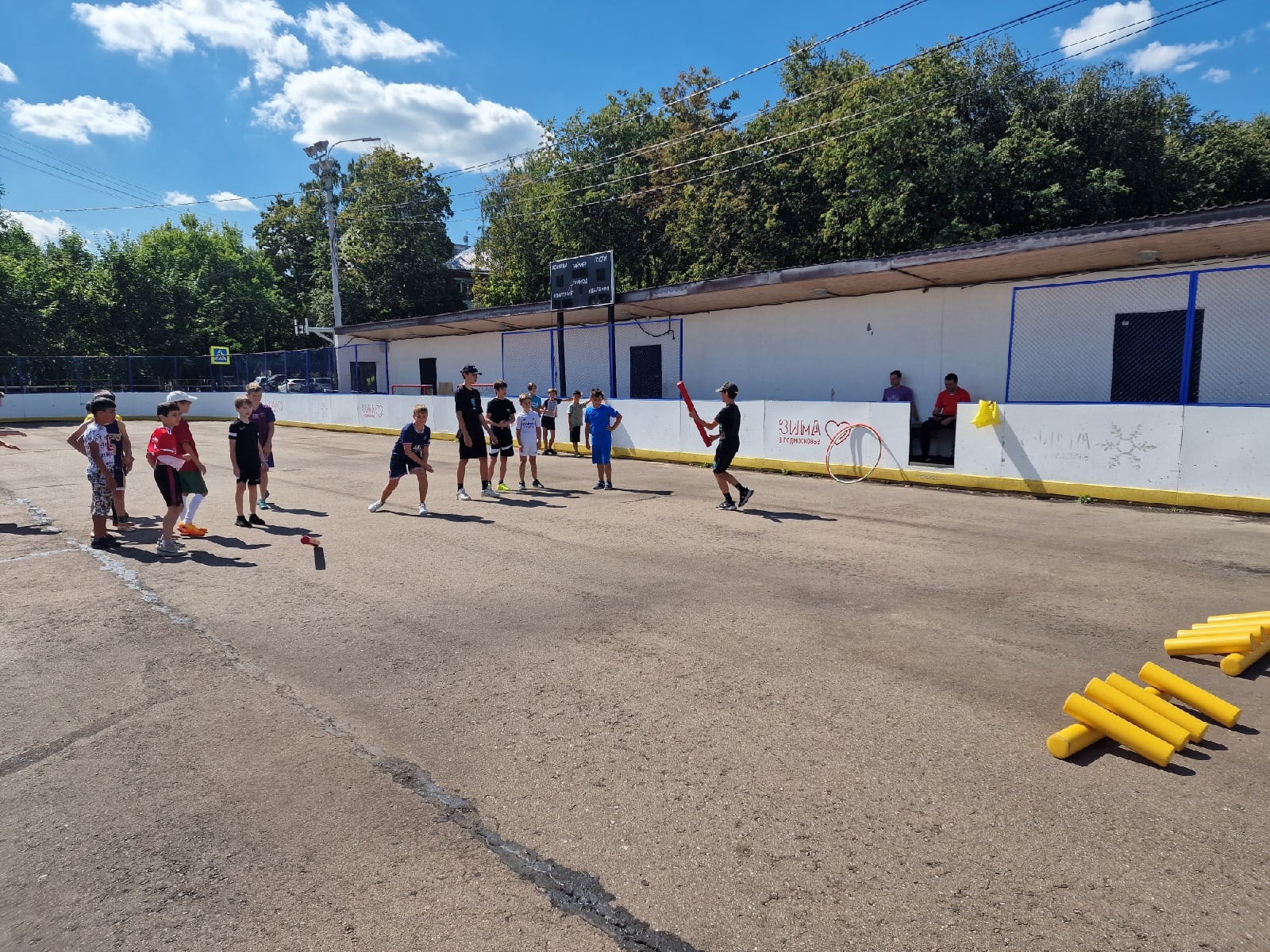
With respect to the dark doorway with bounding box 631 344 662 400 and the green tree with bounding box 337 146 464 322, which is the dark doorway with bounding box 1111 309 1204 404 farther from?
the green tree with bounding box 337 146 464 322

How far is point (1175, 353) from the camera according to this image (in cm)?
1307

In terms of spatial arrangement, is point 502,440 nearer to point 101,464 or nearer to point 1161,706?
point 101,464

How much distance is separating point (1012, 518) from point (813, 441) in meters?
4.87

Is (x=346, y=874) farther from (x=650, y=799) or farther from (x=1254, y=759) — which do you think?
(x=1254, y=759)

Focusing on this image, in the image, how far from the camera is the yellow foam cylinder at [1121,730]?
3.61m

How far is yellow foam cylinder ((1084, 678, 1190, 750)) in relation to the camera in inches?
147

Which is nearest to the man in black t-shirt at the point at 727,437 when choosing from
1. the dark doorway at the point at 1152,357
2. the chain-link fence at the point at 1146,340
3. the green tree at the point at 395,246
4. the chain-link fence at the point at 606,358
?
the chain-link fence at the point at 1146,340

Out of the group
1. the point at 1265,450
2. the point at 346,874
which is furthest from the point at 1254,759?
the point at 1265,450

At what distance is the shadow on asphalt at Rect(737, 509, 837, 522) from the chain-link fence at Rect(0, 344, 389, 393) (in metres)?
24.4

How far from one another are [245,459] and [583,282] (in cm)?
1085

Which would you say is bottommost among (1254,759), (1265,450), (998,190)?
(1254,759)

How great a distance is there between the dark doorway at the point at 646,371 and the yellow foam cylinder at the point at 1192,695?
59.3 feet

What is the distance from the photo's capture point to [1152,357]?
43.9ft

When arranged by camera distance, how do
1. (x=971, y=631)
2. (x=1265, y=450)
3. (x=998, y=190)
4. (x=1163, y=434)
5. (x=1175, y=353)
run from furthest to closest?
(x=998, y=190) < (x=1175, y=353) < (x=1163, y=434) < (x=1265, y=450) < (x=971, y=631)
